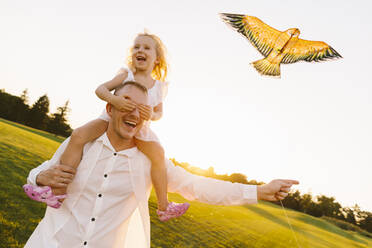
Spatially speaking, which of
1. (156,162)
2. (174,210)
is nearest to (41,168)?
(156,162)

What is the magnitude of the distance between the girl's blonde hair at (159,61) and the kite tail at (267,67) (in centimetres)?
A: 136

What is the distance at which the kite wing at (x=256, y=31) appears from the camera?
107 inches

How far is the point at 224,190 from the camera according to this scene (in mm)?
2441

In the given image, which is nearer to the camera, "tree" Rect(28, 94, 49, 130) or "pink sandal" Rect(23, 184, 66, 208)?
"pink sandal" Rect(23, 184, 66, 208)

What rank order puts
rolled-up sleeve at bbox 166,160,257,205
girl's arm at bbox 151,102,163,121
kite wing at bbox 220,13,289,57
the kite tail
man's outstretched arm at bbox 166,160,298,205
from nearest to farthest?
man's outstretched arm at bbox 166,160,298,205 < rolled-up sleeve at bbox 166,160,257,205 < the kite tail < kite wing at bbox 220,13,289,57 < girl's arm at bbox 151,102,163,121

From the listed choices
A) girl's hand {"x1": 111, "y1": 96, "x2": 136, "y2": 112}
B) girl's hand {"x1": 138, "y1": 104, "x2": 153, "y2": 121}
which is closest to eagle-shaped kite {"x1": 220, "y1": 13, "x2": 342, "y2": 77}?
girl's hand {"x1": 138, "y1": 104, "x2": 153, "y2": 121}

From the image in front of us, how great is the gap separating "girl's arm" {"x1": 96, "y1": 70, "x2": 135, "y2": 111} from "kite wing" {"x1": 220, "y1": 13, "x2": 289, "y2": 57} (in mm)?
1314

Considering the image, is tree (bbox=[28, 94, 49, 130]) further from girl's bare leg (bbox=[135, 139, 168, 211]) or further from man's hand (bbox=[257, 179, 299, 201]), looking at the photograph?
man's hand (bbox=[257, 179, 299, 201])

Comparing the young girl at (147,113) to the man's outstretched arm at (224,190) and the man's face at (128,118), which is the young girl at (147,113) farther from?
the man's outstretched arm at (224,190)

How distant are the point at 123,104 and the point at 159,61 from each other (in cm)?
159

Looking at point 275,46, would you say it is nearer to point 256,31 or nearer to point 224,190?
point 256,31

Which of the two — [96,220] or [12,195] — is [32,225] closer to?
[12,195]

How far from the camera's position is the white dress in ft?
8.28

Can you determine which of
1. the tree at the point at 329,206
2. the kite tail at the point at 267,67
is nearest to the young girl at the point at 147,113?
the kite tail at the point at 267,67
